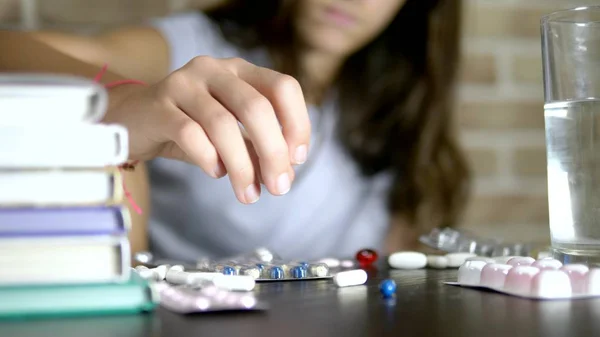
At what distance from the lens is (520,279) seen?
54 cm

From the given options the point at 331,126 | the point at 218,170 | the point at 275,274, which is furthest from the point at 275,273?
the point at 331,126

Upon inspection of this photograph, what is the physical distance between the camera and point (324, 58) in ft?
6.14

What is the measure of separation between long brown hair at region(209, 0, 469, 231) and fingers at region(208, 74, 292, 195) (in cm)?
122

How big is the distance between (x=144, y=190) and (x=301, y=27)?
58cm

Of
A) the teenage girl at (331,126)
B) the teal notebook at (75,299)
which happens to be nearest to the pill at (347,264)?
the teal notebook at (75,299)

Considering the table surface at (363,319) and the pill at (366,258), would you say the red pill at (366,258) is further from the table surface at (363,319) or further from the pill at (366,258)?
the table surface at (363,319)

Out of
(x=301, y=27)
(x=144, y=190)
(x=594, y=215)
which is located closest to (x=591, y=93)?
(x=594, y=215)

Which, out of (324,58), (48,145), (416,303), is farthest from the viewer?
(324,58)

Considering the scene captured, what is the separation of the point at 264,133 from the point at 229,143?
31 mm

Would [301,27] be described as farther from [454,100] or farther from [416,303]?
[416,303]

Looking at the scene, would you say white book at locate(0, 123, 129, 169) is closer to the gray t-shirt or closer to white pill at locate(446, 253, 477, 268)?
white pill at locate(446, 253, 477, 268)

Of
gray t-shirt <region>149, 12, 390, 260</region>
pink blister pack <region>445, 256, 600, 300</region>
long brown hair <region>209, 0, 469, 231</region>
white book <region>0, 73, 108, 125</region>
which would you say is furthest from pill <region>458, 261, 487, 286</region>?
long brown hair <region>209, 0, 469, 231</region>

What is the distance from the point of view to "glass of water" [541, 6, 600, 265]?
0.63 meters

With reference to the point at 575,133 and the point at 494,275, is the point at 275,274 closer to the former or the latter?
the point at 494,275
